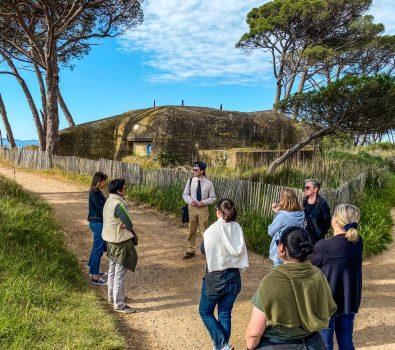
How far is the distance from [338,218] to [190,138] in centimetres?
1477

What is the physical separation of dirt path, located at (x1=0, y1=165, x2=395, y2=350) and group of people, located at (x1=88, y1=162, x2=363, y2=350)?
0.47 meters

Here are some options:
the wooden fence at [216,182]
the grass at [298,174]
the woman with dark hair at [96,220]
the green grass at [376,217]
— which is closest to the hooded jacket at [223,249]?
the woman with dark hair at [96,220]

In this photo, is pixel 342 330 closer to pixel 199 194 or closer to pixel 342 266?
pixel 342 266

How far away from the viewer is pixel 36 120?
65.6 feet

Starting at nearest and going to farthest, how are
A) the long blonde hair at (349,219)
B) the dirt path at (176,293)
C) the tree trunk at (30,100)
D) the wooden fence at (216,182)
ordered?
the long blonde hair at (349,219) → the dirt path at (176,293) → the wooden fence at (216,182) → the tree trunk at (30,100)

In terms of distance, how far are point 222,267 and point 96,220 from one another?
8.07 feet

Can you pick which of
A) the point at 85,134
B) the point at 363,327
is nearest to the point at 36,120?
the point at 85,134

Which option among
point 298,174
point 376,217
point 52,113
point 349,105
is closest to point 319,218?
point 376,217

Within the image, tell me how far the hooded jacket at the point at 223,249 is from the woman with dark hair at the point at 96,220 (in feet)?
7.04

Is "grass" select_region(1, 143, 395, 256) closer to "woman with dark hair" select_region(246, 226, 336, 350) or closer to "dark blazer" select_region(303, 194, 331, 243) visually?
"dark blazer" select_region(303, 194, 331, 243)

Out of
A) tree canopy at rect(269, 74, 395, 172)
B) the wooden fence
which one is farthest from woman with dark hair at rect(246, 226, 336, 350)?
tree canopy at rect(269, 74, 395, 172)

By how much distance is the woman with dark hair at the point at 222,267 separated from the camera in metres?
3.37

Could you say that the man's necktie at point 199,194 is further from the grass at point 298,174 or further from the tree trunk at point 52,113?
the tree trunk at point 52,113

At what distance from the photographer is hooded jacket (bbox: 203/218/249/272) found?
3.36 metres
